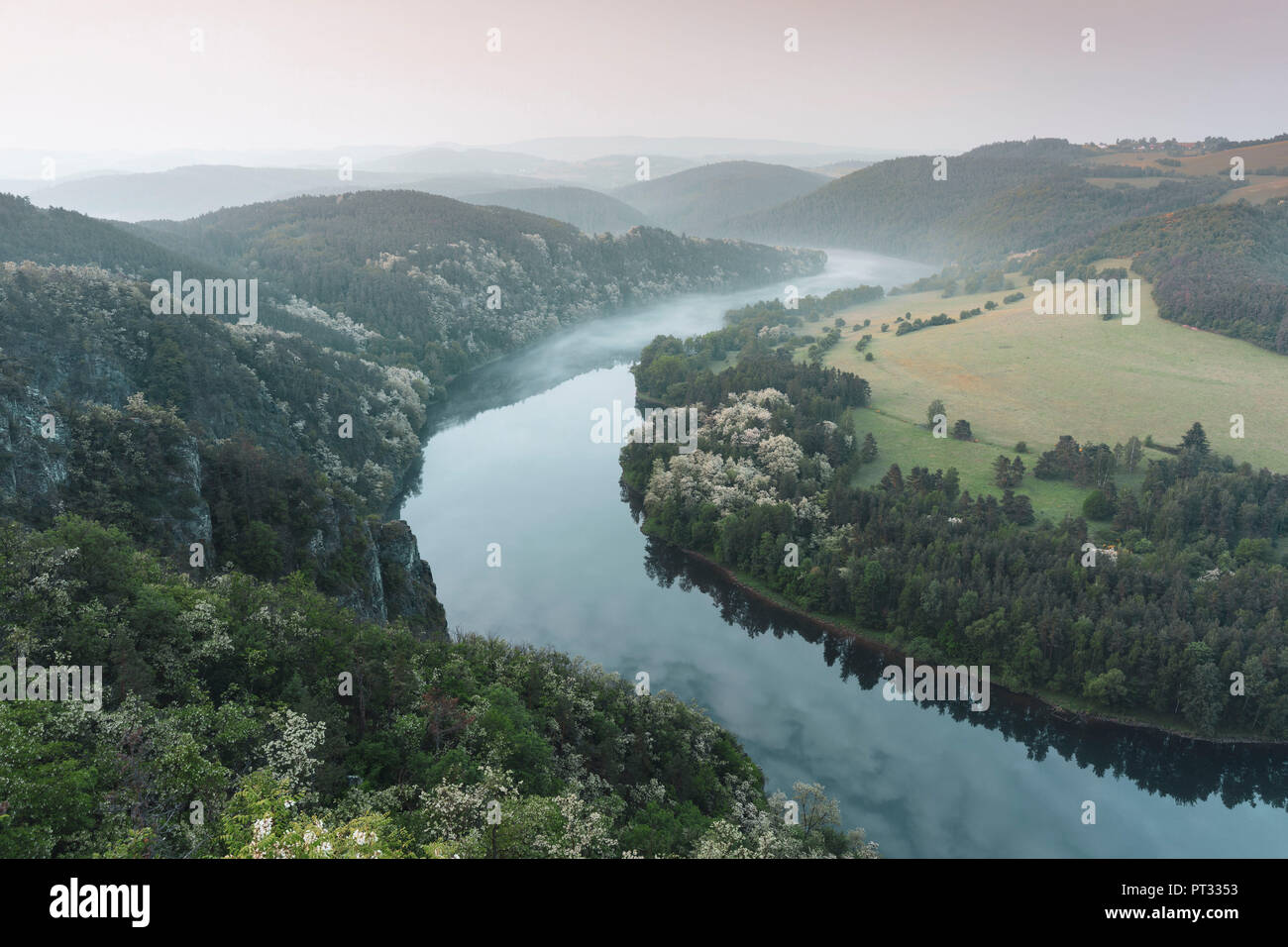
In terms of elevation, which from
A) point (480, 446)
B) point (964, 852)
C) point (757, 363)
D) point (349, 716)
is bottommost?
point (964, 852)

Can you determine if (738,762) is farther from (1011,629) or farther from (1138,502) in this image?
(1138,502)

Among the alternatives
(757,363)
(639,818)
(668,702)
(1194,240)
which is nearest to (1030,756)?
(668,702)

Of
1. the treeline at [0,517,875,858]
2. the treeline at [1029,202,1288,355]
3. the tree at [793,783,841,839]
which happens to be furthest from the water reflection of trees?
the treeline at [1029,202,1288,355]

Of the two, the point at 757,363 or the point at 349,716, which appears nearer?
the point at 349,716
